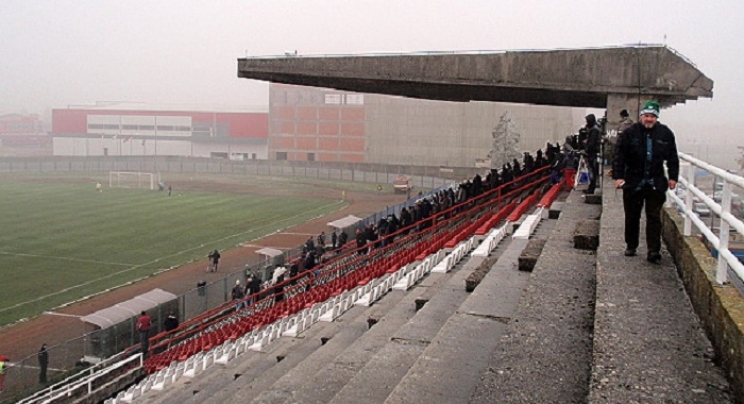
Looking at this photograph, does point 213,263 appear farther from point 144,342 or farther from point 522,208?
point 522,208

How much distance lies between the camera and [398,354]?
583 centimetres

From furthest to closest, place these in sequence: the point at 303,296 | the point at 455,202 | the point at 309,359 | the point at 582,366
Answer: the point at 455,202, the point at 303,296, the point at 309,359, the point at 582,366

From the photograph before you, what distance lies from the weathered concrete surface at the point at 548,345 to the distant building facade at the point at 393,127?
69122 mm

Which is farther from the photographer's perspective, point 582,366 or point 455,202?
point 455,202

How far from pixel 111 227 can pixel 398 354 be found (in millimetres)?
35819

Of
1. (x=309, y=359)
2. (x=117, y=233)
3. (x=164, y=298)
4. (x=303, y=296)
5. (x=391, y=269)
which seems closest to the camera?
(x=309, y=359)

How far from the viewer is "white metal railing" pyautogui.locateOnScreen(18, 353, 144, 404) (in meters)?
13.0

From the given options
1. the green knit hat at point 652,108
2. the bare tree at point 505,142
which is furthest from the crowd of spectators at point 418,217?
the bare tree at point 505,142

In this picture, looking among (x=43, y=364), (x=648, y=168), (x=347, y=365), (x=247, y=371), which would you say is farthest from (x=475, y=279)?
(x=43, y=364)

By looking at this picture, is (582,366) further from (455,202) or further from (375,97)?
(375,97)

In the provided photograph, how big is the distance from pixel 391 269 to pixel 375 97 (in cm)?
7263

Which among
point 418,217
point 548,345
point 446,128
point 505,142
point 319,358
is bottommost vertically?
point 319,358

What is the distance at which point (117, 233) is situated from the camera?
36.7 m

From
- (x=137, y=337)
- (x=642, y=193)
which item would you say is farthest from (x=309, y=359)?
(x=137, y=337)
